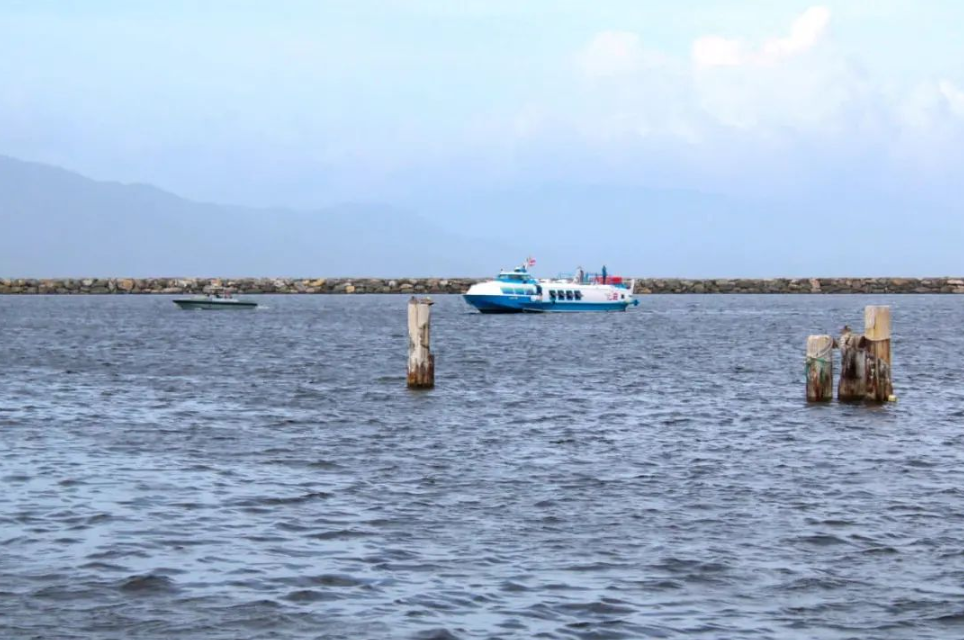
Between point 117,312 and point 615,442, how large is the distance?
308 ft

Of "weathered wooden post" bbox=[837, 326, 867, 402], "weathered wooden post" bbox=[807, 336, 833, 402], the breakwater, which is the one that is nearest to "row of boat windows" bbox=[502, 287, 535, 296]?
"weathered wooden post" bbox=[807, 336, 833, 402]

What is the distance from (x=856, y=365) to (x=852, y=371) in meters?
0.16

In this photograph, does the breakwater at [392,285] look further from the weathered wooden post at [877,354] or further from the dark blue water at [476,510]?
the weathered wooden post at [877,354]

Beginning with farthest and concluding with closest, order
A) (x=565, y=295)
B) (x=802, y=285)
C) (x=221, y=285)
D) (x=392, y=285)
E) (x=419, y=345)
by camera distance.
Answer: (x=802, y=285)
(x=392, y=285)
(x=221, y=285)
(x=565, y=295)
(x=419, y=345)

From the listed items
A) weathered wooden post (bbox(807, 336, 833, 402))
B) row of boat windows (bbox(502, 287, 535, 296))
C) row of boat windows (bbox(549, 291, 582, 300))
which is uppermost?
row of boat windows (bbox(502, 287, 535, 296))

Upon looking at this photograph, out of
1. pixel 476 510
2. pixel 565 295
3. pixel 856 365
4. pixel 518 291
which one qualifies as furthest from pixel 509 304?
pixel 476 510

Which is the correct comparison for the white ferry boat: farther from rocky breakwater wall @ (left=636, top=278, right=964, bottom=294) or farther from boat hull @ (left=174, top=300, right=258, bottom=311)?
rocky breakwater wall @ (left=636, top=278, right=964, bottom=294)

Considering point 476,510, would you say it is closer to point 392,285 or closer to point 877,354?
point 877,354

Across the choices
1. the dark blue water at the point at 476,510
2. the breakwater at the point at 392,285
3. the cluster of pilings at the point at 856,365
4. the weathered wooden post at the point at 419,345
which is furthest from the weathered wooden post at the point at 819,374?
the breakwater at the point at 392,285

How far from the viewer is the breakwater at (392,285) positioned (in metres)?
170

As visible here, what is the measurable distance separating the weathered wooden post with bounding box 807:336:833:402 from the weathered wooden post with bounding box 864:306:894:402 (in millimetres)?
907

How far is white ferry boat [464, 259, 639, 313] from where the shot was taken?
96.2 meters

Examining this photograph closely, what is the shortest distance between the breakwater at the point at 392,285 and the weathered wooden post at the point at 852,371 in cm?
13631

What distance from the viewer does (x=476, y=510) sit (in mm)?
17953
